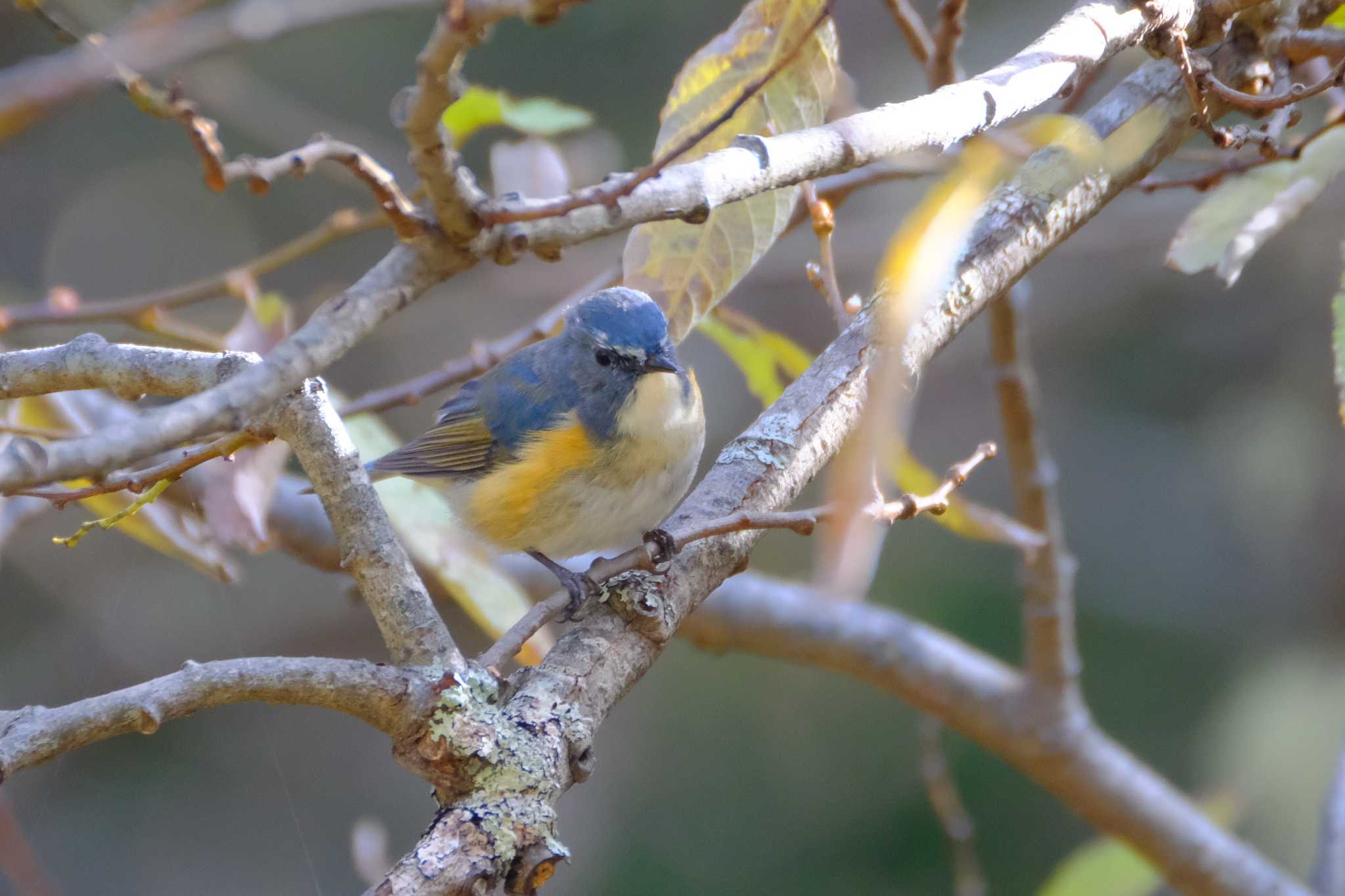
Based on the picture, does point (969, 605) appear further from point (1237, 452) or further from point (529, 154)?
point (529, 154)

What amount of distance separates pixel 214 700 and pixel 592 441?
1336 millimetres

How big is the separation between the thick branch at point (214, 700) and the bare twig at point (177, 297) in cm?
117

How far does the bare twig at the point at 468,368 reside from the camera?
2.22 meters

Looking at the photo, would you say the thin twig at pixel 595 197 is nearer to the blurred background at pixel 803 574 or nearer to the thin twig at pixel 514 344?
the thin twig at pixel 514 344

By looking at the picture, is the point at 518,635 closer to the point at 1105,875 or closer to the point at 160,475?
the point at 160,475

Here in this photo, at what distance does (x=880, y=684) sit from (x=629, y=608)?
1492 millimetres

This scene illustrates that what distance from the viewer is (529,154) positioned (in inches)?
89.1

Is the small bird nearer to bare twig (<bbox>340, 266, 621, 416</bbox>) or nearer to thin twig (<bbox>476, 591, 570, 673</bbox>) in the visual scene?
bare twig (<bbox>340, 266, 621, 416</bbox>)

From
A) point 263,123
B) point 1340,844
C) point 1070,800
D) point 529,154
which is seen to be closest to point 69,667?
point 263,123

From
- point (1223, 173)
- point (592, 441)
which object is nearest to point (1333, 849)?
point (1223, 173)

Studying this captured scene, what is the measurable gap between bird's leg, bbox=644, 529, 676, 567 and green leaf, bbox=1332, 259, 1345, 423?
725 mm

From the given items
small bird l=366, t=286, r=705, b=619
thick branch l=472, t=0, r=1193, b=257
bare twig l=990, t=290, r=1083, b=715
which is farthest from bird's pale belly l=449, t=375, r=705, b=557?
thick branch l=472, t=0, r=1193, b=257

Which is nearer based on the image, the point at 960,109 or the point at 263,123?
the point at 960,109

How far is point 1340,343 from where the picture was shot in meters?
1.31
